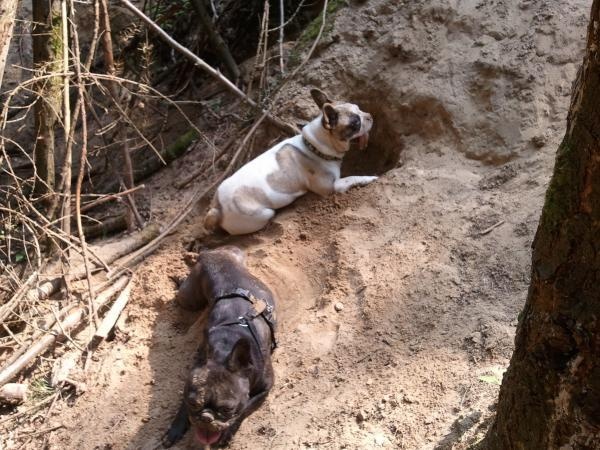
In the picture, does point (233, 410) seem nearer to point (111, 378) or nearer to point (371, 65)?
point (111, 378)

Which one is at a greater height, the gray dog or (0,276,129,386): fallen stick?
the gray dog

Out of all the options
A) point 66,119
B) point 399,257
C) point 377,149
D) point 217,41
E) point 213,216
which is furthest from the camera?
point 217,41

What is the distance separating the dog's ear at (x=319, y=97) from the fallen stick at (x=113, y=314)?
2198mm

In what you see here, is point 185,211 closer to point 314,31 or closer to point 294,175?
point 294,175

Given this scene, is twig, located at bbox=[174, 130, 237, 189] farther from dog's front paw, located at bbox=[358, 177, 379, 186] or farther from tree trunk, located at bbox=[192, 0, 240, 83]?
dog's front paw, located at bbox=[358, 177, 379, 186]

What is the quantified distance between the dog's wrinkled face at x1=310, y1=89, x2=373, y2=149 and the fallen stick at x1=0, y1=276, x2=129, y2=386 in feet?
6.99

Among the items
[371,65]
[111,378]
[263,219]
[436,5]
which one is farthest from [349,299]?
[436,5]

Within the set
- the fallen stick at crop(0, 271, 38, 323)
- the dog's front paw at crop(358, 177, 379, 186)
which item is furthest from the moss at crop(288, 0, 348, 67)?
the fallen stick at crop(0, 271, 38, 323)

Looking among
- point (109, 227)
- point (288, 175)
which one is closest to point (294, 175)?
point (288, 175)

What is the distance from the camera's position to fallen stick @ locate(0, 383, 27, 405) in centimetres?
466

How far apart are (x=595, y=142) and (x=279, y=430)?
8.95ft

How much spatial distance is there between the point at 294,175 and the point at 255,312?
58.5 inches

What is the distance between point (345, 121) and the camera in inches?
216

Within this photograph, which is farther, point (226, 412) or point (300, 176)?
point (300, 176)
